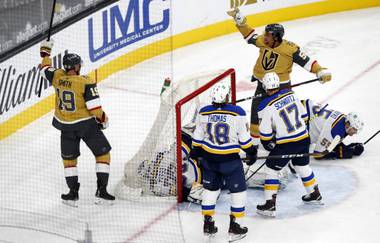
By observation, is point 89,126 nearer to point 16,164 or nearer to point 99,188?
point 99,188

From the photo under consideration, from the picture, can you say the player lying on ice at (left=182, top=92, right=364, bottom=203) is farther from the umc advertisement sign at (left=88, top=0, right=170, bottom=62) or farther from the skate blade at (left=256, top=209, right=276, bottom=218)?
the umc advertisement sign at (left=88, top=0, right=170, bottom=62)

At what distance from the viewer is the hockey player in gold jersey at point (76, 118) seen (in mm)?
6781

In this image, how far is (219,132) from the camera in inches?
241

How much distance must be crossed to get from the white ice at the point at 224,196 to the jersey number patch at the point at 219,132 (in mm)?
765

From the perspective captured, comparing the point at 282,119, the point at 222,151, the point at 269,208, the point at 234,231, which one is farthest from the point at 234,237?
the point at 282,119

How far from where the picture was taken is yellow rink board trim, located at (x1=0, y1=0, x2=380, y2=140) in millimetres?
8570

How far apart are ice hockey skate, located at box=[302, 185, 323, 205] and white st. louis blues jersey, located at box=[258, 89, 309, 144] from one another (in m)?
0.50

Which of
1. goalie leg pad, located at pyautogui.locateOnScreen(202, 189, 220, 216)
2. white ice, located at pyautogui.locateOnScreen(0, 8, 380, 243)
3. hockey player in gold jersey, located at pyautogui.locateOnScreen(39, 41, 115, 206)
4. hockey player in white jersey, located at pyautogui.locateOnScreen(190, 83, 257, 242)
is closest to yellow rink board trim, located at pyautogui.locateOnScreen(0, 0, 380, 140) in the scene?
white ice, located at pyautogui.locateOnScreen(0, 8, 380, 243)

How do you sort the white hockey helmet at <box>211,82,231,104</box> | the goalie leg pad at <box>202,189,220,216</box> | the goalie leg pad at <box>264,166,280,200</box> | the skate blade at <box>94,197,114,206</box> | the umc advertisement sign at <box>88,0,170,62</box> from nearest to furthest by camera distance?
the white hockey helmet at <box>211,82,231,104</box>
the goalie leg pad at <box>202,189,220,216</box>
the goalie leg pad at <box>264,166,280,200</box>
the skate blade at <box>94,197,114,206</box>
the umc advertisement sign at <box>88,0,170,62</box>

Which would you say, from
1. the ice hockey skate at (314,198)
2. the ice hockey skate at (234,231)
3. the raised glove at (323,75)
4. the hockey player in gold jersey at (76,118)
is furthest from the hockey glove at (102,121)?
the raised glove at (323,75)

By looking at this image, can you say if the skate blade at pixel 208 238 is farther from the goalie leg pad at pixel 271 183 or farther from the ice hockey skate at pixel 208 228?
the goalie leg pad at pixel 271 183

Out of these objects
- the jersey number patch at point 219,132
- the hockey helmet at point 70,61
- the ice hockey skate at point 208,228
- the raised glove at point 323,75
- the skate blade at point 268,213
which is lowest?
the ice hockey skate at point 208,228

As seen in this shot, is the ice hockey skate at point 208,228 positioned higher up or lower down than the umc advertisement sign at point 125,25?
lower down

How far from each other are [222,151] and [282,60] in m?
1.52
